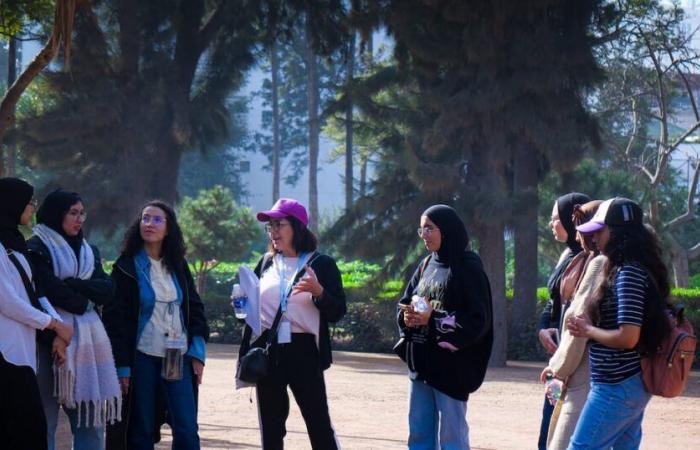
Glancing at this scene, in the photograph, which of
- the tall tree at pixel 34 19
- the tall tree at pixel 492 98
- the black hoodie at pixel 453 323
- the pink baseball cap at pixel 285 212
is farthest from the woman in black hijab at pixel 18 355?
the tall tree at pixel 492 98

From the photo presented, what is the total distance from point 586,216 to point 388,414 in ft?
18.4

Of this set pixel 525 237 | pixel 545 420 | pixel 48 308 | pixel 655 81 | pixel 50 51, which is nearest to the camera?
pixel 48 308

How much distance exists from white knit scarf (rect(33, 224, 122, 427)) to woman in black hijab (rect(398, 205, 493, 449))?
5.67ft

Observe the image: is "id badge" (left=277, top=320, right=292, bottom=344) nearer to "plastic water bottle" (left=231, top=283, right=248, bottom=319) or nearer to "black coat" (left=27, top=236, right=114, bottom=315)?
"plastic water bottle" (left=231, top=283, right=248, bottom=319)

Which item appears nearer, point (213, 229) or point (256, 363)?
point (256, 363)

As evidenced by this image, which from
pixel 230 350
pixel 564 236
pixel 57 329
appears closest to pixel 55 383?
pixel 57 329

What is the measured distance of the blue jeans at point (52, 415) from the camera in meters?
6.25

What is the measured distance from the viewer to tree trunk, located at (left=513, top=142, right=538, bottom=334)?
18.1m

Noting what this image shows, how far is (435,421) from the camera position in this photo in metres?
6.38

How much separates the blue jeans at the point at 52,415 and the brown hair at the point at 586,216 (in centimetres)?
293

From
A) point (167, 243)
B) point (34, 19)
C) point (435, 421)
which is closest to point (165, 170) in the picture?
point (34, 19)

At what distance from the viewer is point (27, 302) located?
5.73 m

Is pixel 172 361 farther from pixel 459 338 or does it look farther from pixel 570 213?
pixel 570 213

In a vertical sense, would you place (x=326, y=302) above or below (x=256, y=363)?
above
